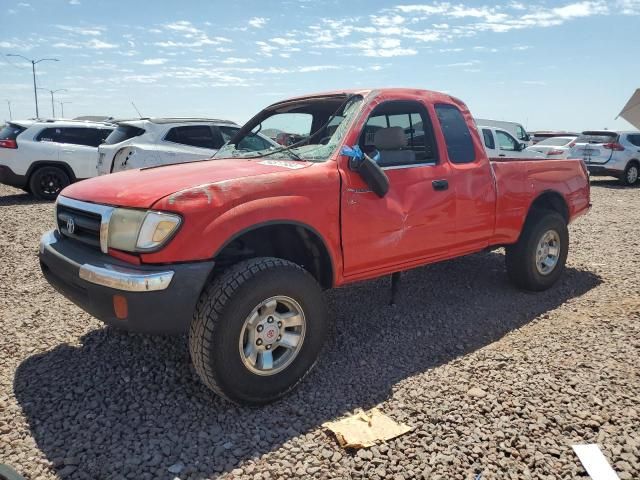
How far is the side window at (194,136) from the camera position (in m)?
9.45

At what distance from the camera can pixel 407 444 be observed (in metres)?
2.73

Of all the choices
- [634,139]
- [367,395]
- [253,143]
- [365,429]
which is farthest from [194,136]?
[634,139]

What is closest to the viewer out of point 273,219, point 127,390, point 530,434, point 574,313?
point 530,434

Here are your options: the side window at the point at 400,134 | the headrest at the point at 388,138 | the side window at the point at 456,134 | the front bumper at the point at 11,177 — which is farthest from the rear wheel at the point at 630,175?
the front bumper at the point at 11,177

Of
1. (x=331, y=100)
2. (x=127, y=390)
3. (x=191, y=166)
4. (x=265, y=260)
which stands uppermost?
(x=331, y=100)

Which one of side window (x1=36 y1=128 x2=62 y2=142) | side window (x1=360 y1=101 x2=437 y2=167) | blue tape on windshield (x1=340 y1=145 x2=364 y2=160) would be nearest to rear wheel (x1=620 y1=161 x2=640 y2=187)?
side window (x1=360 y1=101 x2=437 y2=167)

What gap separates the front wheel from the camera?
2858 mm

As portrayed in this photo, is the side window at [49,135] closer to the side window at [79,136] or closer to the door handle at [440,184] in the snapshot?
the side window at [79,136]

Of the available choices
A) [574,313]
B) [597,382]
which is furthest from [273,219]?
[574,313]

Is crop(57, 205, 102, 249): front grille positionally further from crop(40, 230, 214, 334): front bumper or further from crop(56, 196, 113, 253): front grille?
crop(40, 230, 214, 334): front bumper

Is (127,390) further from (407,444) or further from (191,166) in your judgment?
(407,444)

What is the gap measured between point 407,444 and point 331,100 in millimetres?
2634

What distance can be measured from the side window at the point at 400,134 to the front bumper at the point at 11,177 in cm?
947

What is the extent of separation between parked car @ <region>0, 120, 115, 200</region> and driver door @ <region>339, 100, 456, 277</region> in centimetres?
924
